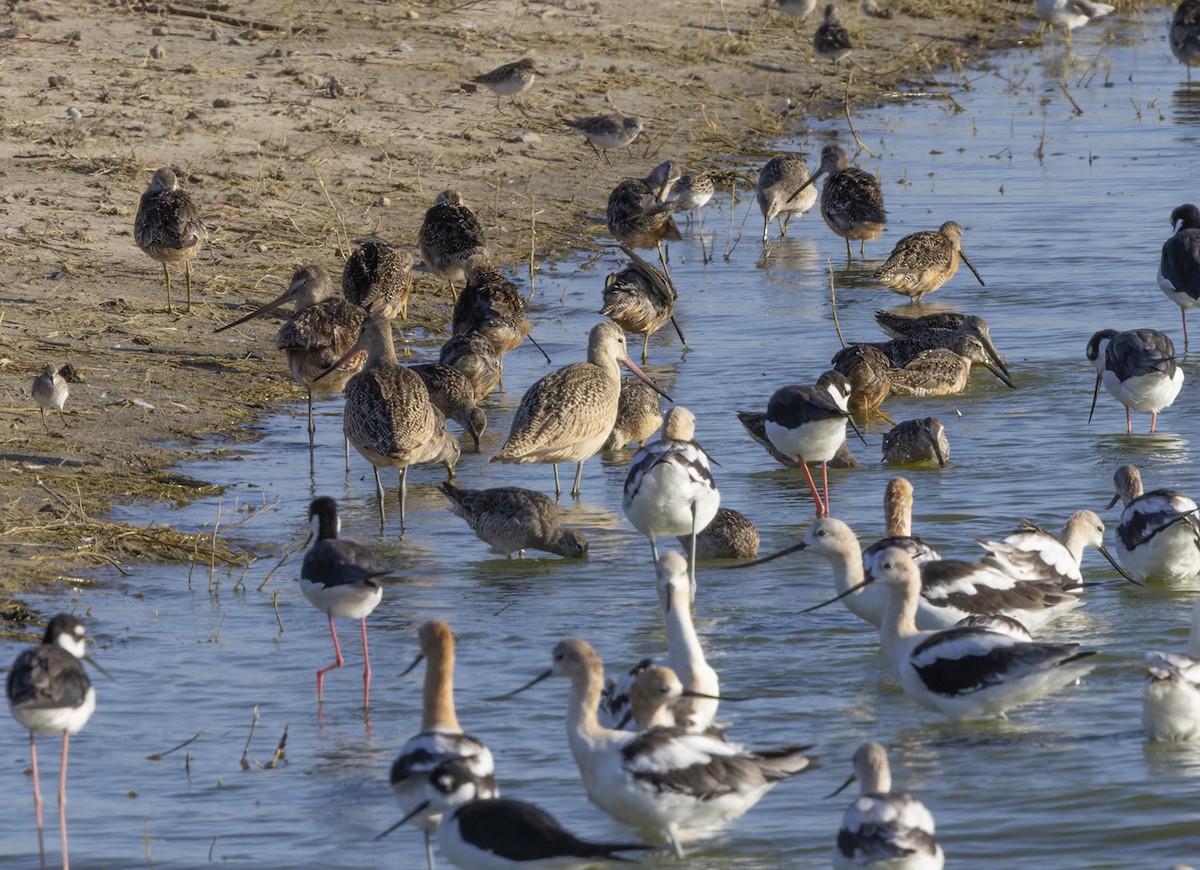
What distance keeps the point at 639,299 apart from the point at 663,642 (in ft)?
20.8

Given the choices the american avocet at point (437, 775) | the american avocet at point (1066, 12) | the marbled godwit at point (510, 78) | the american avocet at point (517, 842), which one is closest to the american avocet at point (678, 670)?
the american avocet at point (437, 775)

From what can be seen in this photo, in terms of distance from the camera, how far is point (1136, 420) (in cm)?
1359

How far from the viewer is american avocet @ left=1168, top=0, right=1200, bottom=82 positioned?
28.3 meters

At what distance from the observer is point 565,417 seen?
11.7m

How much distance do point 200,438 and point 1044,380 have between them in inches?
236

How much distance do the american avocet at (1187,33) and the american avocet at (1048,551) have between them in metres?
20.1

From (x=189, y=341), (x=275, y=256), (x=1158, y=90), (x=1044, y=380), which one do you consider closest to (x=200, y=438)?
(x=189, y=341)

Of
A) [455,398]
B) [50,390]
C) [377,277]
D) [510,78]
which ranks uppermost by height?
[510,78]

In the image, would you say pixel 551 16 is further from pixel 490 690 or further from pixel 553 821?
pixel 553 821

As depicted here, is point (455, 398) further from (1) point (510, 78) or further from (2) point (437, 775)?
(1) point (510, 78)

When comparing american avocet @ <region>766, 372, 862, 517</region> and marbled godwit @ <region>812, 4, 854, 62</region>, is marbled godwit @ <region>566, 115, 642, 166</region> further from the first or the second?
american avocet @ <region>766, 372, 862, 517</region>

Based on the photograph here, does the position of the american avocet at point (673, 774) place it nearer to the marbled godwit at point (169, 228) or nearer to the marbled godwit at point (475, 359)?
the marbled godwit at point (475, 359)

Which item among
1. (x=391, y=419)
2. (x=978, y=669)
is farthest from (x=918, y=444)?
(x=978, y=669)

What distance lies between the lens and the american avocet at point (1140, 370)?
1270 cm
